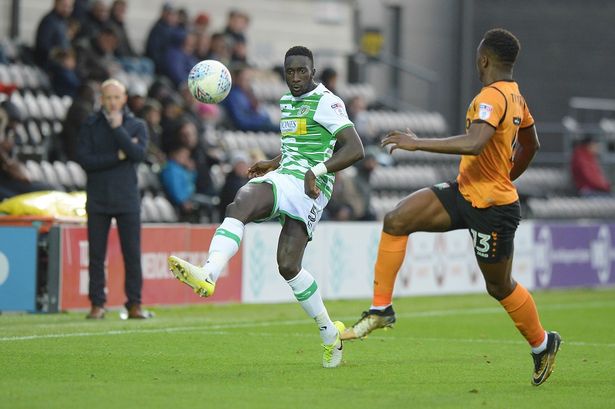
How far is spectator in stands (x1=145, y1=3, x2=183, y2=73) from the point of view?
20562 mm

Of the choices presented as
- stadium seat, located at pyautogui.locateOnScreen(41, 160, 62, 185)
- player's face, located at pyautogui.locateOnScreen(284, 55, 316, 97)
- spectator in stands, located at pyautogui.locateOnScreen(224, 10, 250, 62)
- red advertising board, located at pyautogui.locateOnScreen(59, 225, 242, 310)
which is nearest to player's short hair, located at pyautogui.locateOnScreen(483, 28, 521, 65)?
player's face, located at pyautogui.locateOnScreen(284, 55, 316, 97)

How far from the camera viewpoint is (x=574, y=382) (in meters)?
8.84

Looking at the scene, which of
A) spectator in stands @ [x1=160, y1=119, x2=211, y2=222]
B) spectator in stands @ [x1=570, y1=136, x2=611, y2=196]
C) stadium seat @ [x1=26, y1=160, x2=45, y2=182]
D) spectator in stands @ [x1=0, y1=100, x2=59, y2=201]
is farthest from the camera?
spectator in stands @ [x1=570, y1=136, x2=611, y2=196]

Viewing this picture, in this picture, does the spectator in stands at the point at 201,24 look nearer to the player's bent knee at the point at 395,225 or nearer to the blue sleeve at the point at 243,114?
the blue sleeve at the point at 243,114

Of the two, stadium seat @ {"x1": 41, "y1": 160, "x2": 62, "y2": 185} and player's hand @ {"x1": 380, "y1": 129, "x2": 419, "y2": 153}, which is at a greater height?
player's hand @ {"x1": 380, "y1": 129, "x2": 419, "y2": 153}

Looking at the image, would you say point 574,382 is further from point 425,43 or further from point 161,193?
point 425,43

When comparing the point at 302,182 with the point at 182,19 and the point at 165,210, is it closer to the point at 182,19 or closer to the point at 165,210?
the point at 165,210

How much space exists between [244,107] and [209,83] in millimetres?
11407

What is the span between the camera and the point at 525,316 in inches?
347

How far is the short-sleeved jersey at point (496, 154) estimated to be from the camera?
28.3 ft

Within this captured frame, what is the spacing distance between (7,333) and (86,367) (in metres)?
2.68

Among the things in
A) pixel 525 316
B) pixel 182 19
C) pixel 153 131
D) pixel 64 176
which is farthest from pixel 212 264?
pixel 182 19

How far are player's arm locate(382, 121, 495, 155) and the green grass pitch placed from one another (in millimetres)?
1540

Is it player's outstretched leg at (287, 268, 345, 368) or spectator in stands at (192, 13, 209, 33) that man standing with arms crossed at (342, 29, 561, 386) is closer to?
player's outstretched leg at (287, 268, 345, 368)
